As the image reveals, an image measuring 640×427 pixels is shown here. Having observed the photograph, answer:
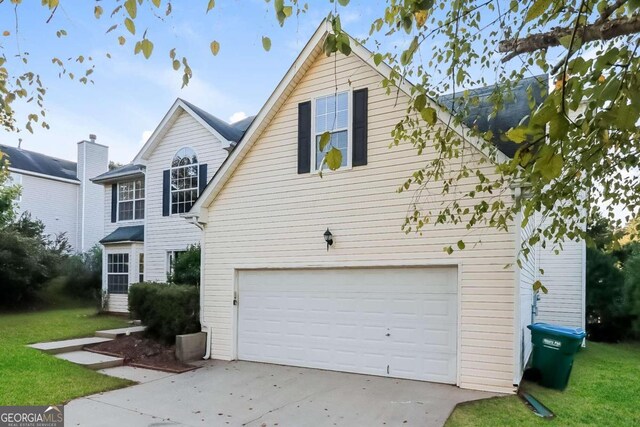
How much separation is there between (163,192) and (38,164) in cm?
1290

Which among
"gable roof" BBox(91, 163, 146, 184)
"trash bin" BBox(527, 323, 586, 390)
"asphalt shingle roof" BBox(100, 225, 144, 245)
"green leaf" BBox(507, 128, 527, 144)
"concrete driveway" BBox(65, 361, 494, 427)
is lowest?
"concrete driveway" BBox(65, 361, 494, 427)

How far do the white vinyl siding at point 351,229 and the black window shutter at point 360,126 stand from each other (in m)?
0.12

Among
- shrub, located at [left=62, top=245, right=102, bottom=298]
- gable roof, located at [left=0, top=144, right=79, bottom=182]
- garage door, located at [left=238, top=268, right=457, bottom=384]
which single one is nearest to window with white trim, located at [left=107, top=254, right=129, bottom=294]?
shrub, located at [left=62, top=245, right=102, bottom=298]

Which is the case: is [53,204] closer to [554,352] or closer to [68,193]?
[68,193]

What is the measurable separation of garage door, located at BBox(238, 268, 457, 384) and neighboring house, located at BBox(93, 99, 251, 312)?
5425 millimetres

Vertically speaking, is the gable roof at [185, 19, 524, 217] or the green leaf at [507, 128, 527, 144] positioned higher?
the gable roof at [185, 19, 524, 217]

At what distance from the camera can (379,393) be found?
6.92 meters

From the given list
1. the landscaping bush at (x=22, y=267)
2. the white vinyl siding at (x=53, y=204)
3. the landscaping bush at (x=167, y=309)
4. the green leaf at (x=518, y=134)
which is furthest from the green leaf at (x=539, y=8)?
the white vinyl siding at (x=53, y=204)

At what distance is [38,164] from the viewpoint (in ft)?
75.5

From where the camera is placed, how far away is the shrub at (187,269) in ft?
39.4

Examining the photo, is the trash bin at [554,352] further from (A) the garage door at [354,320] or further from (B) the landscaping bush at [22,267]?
(B) the landscaping bush at [22,267]

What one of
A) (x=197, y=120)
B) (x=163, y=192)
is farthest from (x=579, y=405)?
(x=163, y=192)

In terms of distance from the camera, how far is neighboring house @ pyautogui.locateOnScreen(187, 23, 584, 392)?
283 inches

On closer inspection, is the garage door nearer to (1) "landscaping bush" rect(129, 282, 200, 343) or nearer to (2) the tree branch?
(1) "landscaping bush" rect(129, 282, 200, 343)
